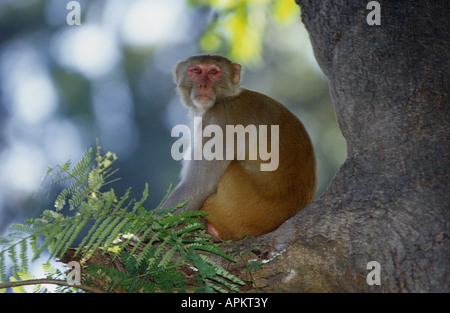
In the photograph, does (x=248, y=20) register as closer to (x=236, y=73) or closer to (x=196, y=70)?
(x=236, y=73)

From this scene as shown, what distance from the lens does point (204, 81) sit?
24.3 ft

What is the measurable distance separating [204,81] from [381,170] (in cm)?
370

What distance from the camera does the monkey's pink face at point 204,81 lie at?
7.23 m

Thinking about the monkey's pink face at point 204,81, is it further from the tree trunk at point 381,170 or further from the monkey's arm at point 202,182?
the tree trunk at point 381,170

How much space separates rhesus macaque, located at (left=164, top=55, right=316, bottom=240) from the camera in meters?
6.21

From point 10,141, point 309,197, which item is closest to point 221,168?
point 309,197

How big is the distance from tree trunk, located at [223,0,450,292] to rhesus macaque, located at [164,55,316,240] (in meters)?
1.33

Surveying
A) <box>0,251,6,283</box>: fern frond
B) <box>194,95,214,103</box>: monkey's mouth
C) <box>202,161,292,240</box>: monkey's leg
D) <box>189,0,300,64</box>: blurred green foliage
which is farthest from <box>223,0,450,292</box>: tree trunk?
<box>194,95,214,103</box>: monkey's mouth

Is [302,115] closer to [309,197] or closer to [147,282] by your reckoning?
[309,197]

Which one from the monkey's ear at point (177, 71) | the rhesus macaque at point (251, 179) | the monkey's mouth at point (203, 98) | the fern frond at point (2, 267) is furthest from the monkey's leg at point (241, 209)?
the fern frond at point (2, 267)

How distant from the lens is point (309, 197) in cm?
641

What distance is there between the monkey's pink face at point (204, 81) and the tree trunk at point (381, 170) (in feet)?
8.14

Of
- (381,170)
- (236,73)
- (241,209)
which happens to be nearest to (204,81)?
(236,73)

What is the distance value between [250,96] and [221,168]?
119cm
